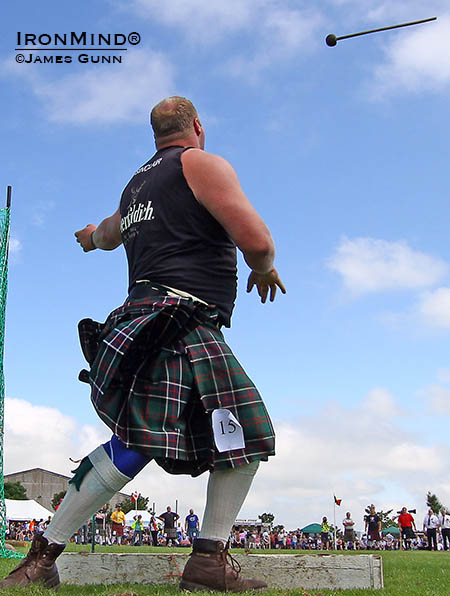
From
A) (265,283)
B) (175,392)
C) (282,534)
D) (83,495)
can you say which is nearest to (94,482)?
(83,495)

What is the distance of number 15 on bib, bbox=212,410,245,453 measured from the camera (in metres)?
2.71

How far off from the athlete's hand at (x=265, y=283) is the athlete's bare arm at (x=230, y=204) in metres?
0.17

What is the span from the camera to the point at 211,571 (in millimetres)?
2703

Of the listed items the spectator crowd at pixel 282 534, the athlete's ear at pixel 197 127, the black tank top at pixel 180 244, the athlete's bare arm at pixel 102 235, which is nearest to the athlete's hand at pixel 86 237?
the athlete's bare arm at pixel 102 235

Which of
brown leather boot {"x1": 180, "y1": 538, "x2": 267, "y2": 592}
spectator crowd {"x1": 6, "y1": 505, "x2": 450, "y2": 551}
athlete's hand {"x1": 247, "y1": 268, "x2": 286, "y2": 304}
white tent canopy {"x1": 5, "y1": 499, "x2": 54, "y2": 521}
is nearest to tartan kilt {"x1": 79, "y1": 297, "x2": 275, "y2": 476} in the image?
brown leather boot {"x1": 180, "y1": 538, "x2": 267, "y2": 592}

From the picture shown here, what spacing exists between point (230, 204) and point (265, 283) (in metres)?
0.58

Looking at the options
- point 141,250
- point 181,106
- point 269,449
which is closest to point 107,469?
point 269,449

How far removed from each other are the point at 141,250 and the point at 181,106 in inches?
28.8

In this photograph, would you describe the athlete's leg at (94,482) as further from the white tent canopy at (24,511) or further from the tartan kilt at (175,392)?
the white tent canopy at (24,511)

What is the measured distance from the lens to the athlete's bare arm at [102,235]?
375 centimetres

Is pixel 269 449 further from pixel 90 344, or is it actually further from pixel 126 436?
pixel 90 344

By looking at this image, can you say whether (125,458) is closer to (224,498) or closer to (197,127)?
(224,498)

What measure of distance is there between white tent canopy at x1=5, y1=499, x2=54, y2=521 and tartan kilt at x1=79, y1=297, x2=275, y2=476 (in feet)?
137

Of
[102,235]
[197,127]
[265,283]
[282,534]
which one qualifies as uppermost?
[197,127]
